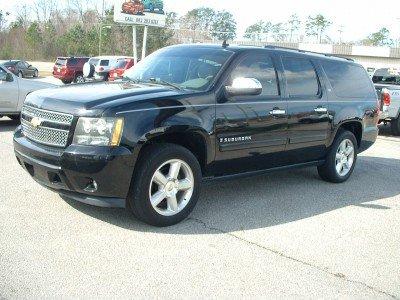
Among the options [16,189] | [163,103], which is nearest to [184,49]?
[163,103]

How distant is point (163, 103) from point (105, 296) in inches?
77.8

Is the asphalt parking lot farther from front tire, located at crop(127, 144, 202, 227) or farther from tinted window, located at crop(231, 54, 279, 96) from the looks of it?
tinted window, located at crop(231, 54, 279, 96)

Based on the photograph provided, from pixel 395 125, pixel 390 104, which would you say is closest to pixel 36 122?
pixel 390 104

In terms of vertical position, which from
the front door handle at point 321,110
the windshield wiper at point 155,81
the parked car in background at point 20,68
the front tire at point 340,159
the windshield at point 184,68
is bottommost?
the parked car in background at point 20,68

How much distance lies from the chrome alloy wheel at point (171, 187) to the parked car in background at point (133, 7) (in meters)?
25.1

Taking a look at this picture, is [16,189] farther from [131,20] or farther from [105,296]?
[131,20]

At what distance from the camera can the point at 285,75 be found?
20.0 feet

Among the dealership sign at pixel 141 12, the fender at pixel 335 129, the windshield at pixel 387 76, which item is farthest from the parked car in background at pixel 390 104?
the dealership sign at pixel 141 12

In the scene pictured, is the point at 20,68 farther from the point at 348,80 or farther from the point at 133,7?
the point at 348,80

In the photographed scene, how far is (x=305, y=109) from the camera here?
6.27 m

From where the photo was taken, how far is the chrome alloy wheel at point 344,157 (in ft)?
23.6

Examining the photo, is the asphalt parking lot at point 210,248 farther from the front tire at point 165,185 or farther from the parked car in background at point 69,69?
the parked car in background at point 69,69

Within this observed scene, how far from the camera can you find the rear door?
6.12m

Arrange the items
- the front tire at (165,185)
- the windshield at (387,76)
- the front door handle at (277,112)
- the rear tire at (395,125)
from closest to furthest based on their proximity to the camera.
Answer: the front tire at (165,185) < the front door handle at (277,112) < the rear tire at (395,125) < the windshield at (387,76)
